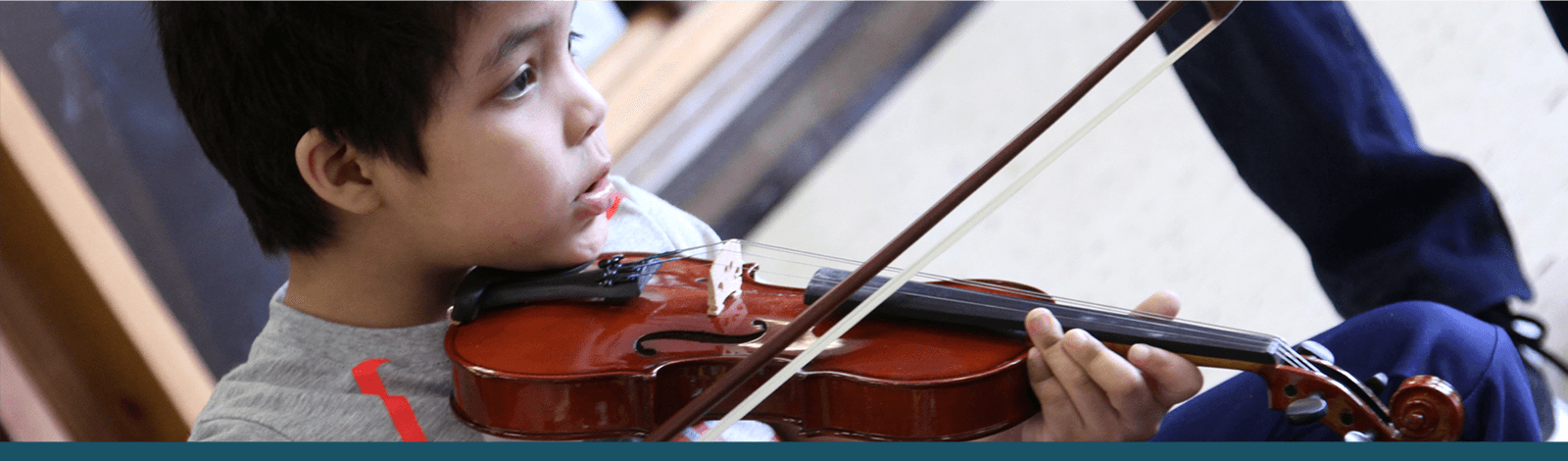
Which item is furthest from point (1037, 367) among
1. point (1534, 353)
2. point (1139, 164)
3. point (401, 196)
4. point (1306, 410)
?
point (1139, 164)

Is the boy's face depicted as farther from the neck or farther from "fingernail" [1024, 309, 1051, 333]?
"fingernail" [1024, 309, 1051, 333]

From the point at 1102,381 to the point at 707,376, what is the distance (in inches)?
8.4

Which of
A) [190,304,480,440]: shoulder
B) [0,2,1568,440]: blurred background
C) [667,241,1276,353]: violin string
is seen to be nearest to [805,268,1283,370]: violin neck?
[667,241,1276,353]: violin string

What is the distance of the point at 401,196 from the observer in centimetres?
60

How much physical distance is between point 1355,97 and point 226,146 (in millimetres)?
819

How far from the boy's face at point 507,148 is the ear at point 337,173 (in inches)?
0.5

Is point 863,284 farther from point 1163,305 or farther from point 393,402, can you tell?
point 393,402

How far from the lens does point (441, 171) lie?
58 centimetres

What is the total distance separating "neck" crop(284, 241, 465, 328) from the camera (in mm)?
643

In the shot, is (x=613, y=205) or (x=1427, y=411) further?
(x=613, y=205)

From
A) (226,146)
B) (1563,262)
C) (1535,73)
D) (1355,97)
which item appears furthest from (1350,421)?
(1535,73)

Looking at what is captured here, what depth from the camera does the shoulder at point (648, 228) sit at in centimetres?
79

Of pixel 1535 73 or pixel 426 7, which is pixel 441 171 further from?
pixel 1535 73

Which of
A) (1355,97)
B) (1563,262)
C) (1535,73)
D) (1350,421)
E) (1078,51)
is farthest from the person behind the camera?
(1078,51)
